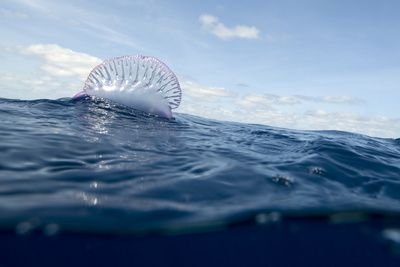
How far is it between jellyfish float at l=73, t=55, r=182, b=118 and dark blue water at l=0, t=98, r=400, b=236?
0.84m

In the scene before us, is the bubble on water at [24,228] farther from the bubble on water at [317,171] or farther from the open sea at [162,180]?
the bubble on water at [317,171]

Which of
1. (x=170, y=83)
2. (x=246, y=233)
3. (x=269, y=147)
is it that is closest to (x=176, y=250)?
(x=246, y=233)

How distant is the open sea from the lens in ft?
15.5

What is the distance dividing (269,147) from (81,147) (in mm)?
5007

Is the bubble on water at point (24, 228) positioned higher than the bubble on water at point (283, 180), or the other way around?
the bubble on water at point (283, 180)

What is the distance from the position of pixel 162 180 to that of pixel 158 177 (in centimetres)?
15

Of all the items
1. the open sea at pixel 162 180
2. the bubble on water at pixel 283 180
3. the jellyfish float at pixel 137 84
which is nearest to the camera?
the open sea at pixel 162 180

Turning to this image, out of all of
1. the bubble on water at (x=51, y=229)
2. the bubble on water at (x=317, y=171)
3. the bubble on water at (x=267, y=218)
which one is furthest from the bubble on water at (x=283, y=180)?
the bubble on water at (x=51, y=229)

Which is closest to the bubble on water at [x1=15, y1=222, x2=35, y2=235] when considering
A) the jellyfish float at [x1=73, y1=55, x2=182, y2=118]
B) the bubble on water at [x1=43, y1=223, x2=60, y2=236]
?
the bubble on water at [x1=43, y1=223, x2=60, y2=236]

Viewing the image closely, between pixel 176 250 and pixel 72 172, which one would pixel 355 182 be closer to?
pixel 176 250

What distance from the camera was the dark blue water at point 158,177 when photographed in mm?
4770

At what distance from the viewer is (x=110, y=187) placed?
5500 millimetres

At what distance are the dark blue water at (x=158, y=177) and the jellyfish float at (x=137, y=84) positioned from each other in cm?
84

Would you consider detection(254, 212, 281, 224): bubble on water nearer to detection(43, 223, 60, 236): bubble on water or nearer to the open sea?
the open sea
